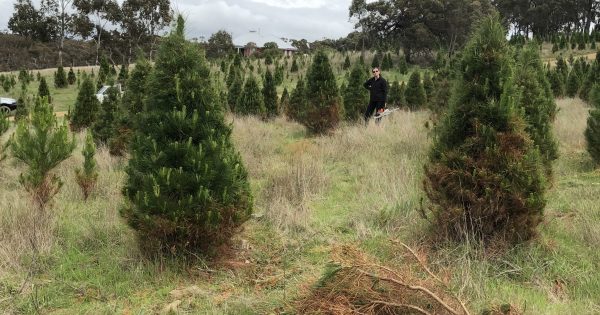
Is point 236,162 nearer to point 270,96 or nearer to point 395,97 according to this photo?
point 270,96

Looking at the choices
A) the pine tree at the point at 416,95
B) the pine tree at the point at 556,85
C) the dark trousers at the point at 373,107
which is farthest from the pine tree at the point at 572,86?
the dark trousers at the point at 373,107

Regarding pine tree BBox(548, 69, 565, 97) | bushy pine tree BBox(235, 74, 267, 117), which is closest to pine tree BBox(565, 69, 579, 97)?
pine tree BBox(548, 69, 565, 97)

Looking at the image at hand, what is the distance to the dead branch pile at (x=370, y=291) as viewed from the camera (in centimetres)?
254

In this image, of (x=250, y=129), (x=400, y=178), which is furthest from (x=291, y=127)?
(x=400, y=178)

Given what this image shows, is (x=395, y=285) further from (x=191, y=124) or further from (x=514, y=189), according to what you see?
(x=191, y=124)

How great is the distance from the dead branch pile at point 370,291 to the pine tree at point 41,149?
3.64 m

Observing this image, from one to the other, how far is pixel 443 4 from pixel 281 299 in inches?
1636

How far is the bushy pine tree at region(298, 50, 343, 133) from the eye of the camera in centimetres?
1113

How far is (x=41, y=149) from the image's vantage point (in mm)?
5121

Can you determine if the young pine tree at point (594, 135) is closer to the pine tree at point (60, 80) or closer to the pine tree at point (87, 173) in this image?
the pine tree at point (87, 173)

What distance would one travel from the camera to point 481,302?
2.86 metres

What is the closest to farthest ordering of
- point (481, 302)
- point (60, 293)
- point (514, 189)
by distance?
point (481, 302)
point (60, 293)
point (514, 189)

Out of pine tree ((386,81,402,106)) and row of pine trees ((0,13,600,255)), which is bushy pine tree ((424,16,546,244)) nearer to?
row of pine trees ((0,13,600,255))

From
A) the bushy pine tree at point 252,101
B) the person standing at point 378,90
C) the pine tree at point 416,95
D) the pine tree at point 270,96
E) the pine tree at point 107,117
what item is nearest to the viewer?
the pine tree at point 107,117
